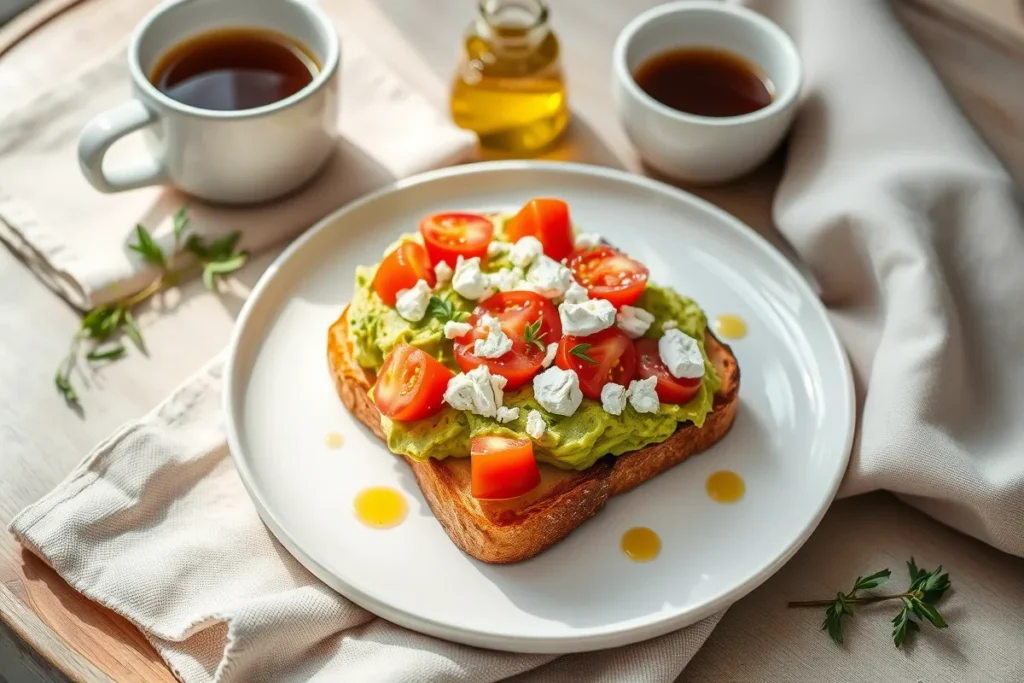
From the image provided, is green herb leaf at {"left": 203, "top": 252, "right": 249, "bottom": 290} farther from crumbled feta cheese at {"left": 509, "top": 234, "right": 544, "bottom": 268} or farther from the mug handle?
crumbled feta cheese at {"left": 509, "top": 234, "right": 544, "bottom": 268}

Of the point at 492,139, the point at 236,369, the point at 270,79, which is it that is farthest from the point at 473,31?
the point at 236,369

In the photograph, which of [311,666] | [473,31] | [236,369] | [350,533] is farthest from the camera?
[473,31]

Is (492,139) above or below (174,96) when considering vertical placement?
below

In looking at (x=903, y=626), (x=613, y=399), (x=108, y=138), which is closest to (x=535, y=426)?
(x=613, y=399)

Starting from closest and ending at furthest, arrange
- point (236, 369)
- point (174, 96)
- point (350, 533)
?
point (350, 533)
point (236, 369)
point (174, 96)

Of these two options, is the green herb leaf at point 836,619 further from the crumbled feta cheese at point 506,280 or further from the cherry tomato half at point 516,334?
the crumbled feta cheese at point 506,280

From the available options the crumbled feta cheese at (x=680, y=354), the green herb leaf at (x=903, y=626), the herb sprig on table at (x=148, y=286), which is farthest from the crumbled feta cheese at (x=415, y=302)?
the green herb leaf at (x=903, y=626)

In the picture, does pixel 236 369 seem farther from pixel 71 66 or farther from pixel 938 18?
pixel 938 18
